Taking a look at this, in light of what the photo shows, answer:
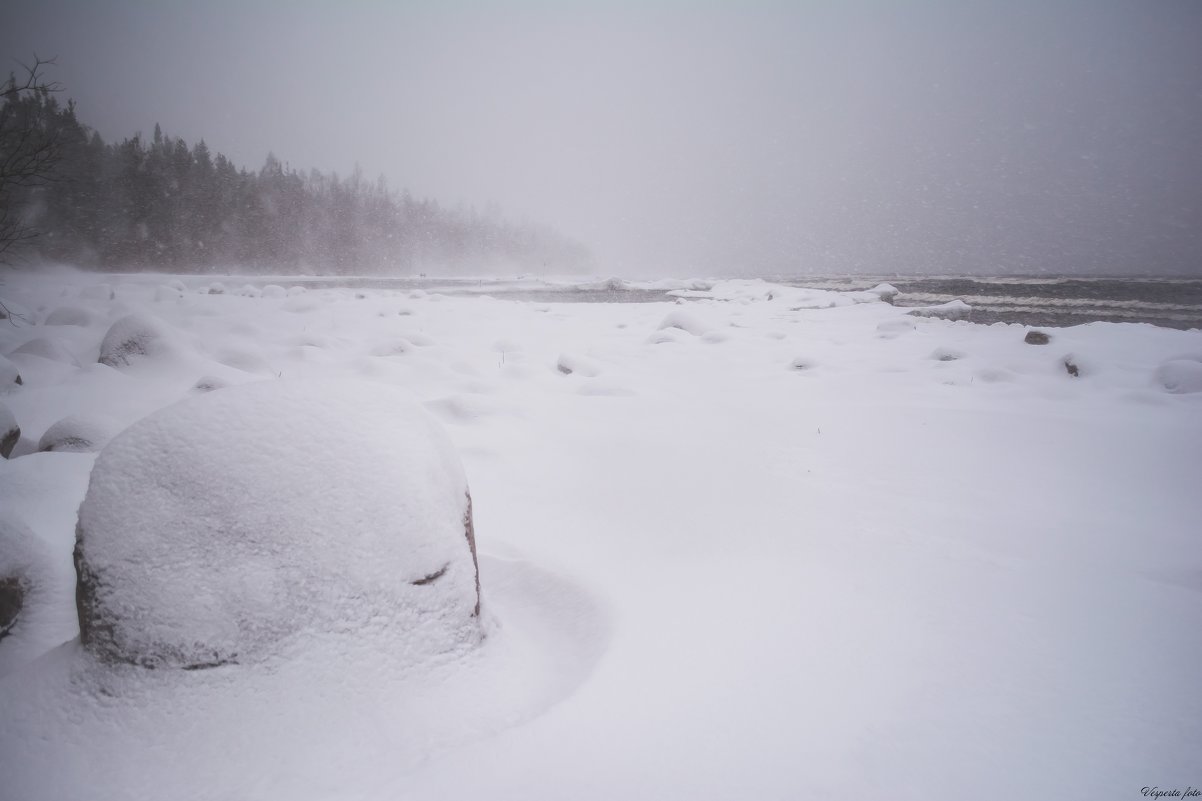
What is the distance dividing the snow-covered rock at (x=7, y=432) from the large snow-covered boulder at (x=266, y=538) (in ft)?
9.50

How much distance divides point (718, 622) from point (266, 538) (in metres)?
1.84

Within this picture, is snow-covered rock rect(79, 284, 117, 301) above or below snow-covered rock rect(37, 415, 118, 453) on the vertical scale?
above

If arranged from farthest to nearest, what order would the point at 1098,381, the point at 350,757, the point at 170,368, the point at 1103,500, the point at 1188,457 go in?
1. the point at 1098,381
2. the point at 170,368
3. the point at 1188,457
4. the point at 1103,500
5. the point at 350,757

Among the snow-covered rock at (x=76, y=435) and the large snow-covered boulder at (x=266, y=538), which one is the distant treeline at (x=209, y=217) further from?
the large snow-covered boulder at (x=266, y=538)

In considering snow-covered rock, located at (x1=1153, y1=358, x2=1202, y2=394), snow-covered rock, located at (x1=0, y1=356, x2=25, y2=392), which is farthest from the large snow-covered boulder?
snow-covered rock, located at (x1=1153, y1=358, x2=1202, y2=394)

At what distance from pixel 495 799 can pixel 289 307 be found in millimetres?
12604

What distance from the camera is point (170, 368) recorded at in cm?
539

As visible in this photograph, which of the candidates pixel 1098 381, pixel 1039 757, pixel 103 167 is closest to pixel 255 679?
pixel 1039 757

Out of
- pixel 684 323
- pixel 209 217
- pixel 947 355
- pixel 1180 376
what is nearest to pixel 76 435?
pixel 684 323

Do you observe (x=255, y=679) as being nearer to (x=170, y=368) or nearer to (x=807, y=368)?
(x=170, y=368)

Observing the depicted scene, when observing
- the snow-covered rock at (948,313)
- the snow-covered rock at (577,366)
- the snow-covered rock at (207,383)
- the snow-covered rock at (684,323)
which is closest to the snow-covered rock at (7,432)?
the snow-covered rock at (207,383)

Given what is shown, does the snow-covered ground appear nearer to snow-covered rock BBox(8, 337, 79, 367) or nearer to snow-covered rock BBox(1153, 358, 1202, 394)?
snow-covered rock BBox(1153, 358, 1202, 394)

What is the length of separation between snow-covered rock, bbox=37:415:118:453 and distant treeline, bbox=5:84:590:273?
101 feet

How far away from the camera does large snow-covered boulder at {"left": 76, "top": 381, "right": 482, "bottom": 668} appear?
1.66m
